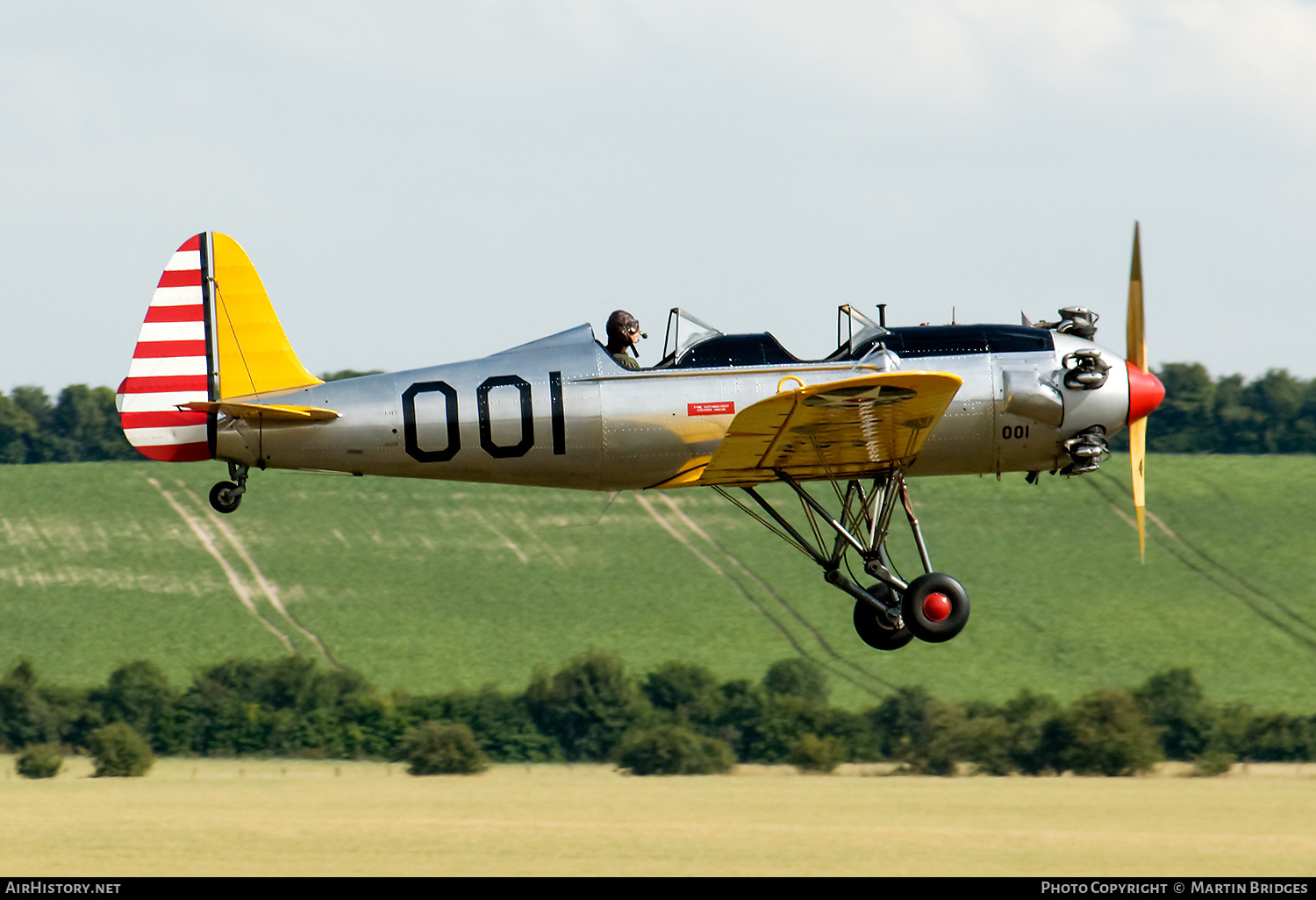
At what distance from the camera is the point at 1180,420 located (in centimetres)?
11844

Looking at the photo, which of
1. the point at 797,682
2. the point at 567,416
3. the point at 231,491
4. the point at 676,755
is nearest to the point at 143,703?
the point at 676,755

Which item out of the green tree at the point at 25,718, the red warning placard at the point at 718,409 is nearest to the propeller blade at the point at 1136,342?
the red warning placard at the point at 718,409

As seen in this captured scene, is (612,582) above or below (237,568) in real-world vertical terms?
below

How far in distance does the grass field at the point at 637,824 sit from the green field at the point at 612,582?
10835mm

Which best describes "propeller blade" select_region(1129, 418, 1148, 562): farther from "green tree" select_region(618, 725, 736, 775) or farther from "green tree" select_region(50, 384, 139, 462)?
"green tree" select_region(50, 384, 139, 462)

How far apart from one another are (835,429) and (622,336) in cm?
269

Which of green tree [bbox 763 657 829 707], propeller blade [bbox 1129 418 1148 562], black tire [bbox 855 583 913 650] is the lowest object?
green tree [bbox 763 657 829 707]

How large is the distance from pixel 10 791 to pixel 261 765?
411 inches

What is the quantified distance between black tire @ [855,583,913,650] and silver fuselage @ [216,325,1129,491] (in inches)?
66.9

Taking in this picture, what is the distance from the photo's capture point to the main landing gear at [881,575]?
54.1 feet

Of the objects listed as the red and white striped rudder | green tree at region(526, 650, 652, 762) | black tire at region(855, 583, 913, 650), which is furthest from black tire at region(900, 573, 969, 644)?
green tree at region(526, 650, 652, 762)

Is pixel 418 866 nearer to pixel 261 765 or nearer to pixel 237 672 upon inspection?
pixel 261 765

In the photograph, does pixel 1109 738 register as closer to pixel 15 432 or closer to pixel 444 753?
pixel 444 753

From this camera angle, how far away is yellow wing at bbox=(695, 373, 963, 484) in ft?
48.8
